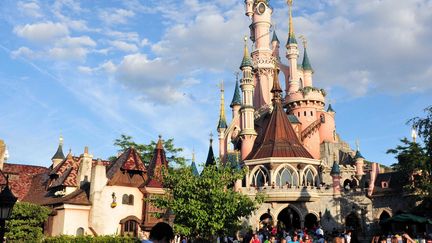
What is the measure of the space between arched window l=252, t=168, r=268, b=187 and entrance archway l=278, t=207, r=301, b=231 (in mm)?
3200

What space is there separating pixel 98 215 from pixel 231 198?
12.6 metres

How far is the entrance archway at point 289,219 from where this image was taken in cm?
4056

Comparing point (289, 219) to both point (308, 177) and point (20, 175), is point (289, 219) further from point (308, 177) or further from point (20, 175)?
point (20, 175)

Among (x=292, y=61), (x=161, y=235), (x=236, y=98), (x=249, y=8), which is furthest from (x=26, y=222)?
(x=249, y=8)

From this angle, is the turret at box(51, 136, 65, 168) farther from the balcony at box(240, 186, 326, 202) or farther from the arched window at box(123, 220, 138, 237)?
the balcony at box(240, 186, 326, 202)

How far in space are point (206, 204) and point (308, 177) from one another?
16.2 m

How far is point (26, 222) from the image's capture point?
33.6 m

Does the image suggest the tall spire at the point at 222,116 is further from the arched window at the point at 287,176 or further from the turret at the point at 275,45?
the arched window at the point at 287,176

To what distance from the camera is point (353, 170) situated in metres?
49.9

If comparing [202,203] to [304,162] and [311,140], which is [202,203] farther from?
[311,140]

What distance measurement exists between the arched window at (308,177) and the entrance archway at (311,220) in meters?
2.85

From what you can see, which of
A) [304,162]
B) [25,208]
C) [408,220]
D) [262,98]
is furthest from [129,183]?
[262,98]

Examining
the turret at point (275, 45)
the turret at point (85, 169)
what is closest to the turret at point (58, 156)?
the turret at point (85, 169)

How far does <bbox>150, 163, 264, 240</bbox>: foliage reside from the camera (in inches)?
1070
